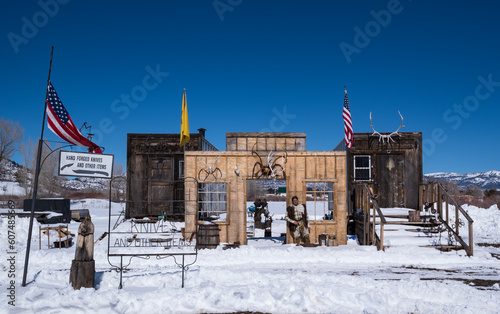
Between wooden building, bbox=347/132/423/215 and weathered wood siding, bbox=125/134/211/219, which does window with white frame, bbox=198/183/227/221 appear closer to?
weathered wood siding, bbox=125/134/211/219

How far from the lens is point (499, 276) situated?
10820 mm

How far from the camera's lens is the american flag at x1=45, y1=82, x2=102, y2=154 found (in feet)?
30.8

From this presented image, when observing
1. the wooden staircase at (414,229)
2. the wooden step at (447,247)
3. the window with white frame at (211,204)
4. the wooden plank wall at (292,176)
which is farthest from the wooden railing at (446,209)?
the window with white frame at (211,204)

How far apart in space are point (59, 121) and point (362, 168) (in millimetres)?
16598

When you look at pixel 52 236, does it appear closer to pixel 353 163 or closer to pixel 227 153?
pixel 227 153

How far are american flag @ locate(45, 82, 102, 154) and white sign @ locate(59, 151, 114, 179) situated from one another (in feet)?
2.11

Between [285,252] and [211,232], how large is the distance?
2896 millimetres

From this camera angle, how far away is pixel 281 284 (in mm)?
8961

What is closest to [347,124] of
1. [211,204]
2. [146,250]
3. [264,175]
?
[264,175]

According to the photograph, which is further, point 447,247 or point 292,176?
point 292,176

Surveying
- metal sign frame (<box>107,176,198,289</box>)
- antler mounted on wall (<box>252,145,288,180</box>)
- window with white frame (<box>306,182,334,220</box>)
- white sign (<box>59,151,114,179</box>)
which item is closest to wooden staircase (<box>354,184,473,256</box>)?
window with white frame (<box>306,182,334,220</box>)

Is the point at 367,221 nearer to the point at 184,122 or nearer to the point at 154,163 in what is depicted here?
the point at 184,122

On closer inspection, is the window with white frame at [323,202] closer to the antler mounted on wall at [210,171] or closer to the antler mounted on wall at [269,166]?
the antler mounted on wall at [269,166]

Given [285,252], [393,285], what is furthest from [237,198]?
[393,285]
